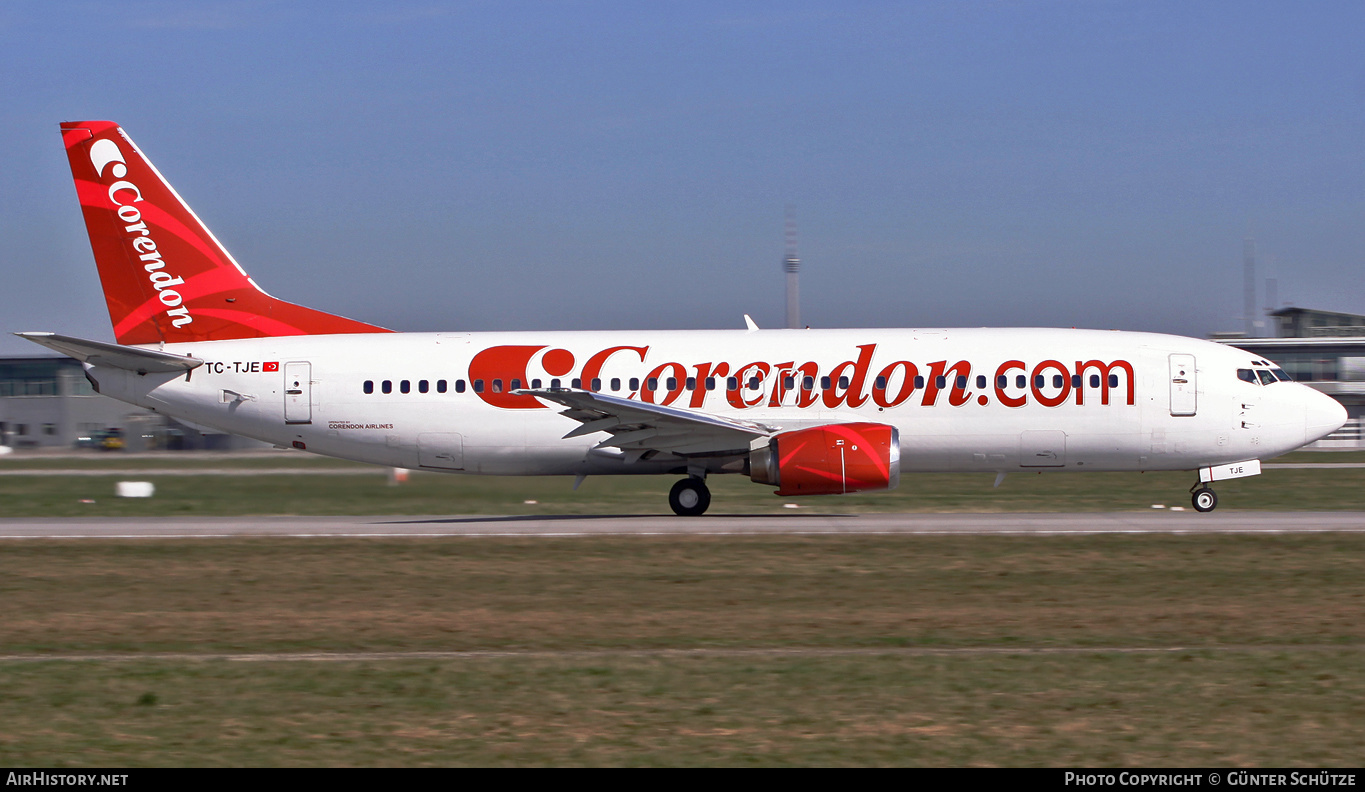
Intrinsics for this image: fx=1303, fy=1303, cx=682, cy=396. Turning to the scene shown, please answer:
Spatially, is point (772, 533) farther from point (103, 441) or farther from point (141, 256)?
point (103, 441)

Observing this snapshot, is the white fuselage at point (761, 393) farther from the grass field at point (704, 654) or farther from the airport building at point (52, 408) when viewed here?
the airport building at point (52, 408)

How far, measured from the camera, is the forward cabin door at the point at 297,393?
2881cm

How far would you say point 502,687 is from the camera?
11.0m

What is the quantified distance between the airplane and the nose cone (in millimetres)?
33

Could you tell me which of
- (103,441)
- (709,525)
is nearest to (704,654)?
A: (709,525)

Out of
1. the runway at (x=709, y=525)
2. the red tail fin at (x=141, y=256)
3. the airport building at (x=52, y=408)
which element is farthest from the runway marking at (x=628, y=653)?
the airport building at (x=52, y=408)

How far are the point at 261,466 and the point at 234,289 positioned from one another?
15.4 metres

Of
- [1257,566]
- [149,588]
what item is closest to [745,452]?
[1257,566]

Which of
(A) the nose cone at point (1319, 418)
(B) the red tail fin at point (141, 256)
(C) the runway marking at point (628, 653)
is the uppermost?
(B) the red tail fin at point (141, 256)

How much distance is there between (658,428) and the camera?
1068 inches

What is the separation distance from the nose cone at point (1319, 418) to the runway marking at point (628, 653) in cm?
1636

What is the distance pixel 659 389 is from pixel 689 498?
2444 millimetres

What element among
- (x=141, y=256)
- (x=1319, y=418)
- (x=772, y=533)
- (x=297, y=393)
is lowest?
(x=772, y=533)

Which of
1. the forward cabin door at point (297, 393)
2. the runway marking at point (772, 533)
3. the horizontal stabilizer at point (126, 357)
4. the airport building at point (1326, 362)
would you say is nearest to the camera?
the runway marking at point (772, 533)
